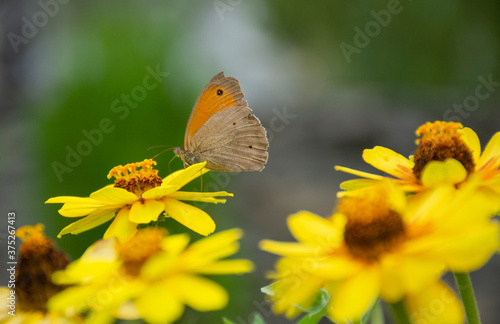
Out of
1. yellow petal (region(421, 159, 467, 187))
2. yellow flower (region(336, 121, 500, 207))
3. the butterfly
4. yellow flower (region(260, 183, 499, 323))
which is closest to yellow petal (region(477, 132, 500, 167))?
yellow flower (region(336, 121, 500, 207))

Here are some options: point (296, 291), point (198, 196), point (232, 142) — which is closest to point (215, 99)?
point (232, 142)

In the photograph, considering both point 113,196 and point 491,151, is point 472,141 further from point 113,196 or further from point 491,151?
point 113,196

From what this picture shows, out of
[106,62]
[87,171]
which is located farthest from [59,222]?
[106,62]

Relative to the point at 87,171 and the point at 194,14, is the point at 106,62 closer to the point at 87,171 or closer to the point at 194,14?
the point at 87,171

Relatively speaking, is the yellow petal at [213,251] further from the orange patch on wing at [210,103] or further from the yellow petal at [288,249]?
the orange patch on wing at [210,103]

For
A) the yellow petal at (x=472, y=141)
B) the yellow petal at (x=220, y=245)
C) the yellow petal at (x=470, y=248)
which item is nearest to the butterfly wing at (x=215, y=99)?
the yellow petal at (x=472, y=141)
